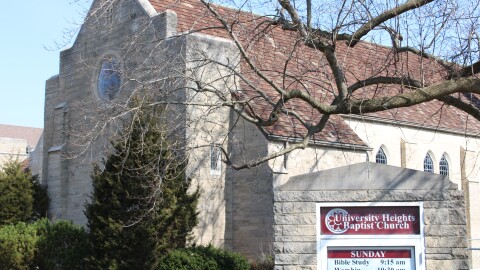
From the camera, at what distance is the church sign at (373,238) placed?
10.6 m

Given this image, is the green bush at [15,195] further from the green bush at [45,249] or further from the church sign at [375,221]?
the church sign at [375,221]

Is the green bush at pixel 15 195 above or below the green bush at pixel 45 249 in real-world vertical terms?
above

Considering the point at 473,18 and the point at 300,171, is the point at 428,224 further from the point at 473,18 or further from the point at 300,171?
the point at 300,171

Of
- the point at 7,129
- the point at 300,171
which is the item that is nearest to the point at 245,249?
the point at 300,171

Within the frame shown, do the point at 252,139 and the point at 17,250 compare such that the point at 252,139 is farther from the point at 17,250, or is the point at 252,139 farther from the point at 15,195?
the point at 15,195

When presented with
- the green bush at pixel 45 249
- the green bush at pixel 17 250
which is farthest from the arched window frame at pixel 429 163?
the green bush at pixel 17 250

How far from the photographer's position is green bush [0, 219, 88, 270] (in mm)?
18891

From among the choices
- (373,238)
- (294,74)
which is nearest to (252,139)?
(294,74)

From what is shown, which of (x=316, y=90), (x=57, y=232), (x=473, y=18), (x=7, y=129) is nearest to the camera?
(x=473, y=18)

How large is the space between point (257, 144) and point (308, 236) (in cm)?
1096

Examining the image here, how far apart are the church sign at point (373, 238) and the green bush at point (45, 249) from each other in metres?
10.1

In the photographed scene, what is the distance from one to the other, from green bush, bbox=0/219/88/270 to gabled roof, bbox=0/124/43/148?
70799 mm

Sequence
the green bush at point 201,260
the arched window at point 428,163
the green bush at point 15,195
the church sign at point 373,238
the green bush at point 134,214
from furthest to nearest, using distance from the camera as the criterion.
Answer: the arched window at point 428,163 → the green bush at point 15,195 → the green bush at point 134,214 → the green bush at point 201,260 → the church sign at point 373,238

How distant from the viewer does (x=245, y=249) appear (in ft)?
72.7
